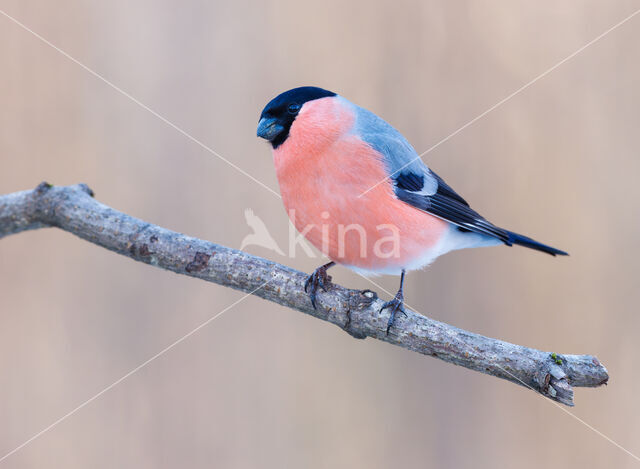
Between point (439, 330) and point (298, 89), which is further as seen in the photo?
point (298, 89)

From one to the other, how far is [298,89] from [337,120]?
0.18 meters

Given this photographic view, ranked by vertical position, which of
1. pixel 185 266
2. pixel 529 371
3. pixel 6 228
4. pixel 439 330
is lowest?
pixel 529 371

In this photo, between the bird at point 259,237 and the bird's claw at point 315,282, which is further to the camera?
the bird at point 259,237

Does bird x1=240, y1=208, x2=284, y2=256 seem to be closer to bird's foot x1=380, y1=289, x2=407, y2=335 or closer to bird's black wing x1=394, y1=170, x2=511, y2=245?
bird's black wing x1=394, y1=170, x2=511, y2=245

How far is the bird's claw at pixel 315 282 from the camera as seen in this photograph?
178 cm

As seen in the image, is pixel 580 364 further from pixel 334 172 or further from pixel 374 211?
pixel 334 172

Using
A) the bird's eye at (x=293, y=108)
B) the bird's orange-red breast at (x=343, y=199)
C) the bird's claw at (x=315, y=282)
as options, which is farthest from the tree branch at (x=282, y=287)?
the bird's eye at (x=293, y=108)

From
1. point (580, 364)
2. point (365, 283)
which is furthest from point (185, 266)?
point (580, 364)

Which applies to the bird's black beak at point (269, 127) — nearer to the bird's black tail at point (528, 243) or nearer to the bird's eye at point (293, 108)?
the bird's eye at point (293, 108)

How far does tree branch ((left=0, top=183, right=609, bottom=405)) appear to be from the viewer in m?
1.53

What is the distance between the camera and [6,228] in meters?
1.89

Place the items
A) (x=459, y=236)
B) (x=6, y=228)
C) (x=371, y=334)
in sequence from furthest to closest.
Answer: (x=459, y=236)
(x=6, y=228)
(x=371, y=334)

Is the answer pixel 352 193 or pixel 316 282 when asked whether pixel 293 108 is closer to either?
pixel 352 193

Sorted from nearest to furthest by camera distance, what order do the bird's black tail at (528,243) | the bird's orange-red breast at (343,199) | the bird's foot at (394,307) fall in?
the bird's foot at (394,307)
the bird's orange-red breast at (343,199)
the bird's black tail at (528,243)
